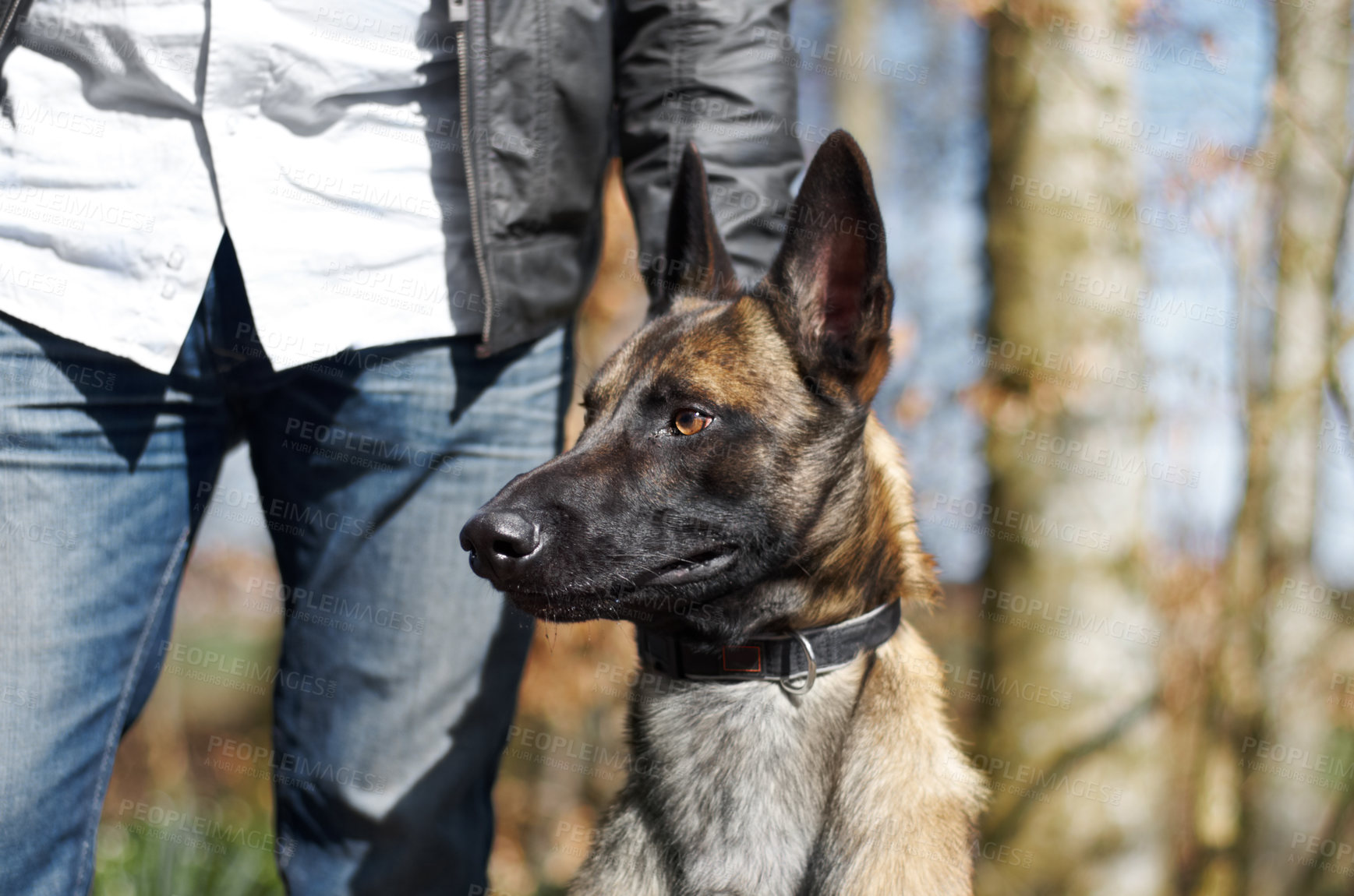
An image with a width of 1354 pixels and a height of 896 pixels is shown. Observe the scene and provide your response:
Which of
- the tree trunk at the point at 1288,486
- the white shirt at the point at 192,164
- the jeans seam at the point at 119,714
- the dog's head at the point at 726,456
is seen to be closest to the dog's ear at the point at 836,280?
the dog's head at the point at 726,456

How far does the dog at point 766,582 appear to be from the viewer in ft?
6.58

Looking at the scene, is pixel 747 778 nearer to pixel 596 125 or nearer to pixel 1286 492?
pixel 596 125

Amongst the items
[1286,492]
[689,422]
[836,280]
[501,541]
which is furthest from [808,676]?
[1286,492]

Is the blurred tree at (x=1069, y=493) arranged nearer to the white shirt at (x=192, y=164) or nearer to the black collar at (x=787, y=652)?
the black collar at (x=787, y=652)

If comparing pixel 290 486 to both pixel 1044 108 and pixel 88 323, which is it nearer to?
pixel 88 323

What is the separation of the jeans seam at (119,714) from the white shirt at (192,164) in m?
0.50

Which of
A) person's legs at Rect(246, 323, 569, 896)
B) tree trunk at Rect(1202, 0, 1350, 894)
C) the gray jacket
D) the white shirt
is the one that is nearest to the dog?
the gray jacket

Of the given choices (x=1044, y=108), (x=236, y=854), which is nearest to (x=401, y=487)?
(x=236, y=854)

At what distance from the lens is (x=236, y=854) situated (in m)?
4.99

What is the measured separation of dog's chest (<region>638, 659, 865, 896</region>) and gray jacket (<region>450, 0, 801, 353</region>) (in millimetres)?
1006

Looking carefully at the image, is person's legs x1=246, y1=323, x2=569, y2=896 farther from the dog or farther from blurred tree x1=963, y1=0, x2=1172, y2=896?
blurred tree x1=963, y1=0, x2=1172, y2=896

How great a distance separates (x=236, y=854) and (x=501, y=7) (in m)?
4.66

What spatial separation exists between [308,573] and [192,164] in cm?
96

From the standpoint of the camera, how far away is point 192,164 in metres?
1.96
